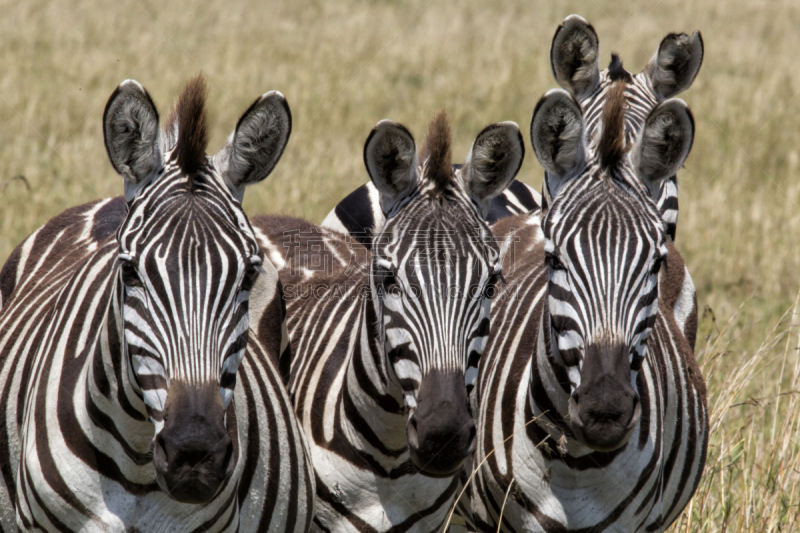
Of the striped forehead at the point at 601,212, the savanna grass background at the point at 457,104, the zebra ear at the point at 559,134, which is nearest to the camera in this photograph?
the striped forehead at the point at 601,212

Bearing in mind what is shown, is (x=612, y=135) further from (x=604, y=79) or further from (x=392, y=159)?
(x=604, y=79)

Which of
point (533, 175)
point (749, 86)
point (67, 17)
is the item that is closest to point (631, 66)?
point (749, 86)

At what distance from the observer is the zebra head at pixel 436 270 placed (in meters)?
3.62

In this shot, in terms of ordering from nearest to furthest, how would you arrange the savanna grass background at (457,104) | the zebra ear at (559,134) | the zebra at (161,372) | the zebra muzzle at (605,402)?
the zebra at (161,372) → the zebra muzzle at (605,402) → the zebra ear at (559,134) → the savanna grass background at (457,104)

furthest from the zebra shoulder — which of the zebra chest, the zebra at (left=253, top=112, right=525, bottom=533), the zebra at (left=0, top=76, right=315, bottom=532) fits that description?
the zebra chest

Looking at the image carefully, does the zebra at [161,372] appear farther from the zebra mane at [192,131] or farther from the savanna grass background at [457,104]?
the savanna grass background at [457,104]

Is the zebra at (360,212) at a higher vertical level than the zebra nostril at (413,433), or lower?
higher

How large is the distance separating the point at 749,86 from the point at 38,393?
66.4ft

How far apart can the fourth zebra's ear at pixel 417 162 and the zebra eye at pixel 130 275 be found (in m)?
1.36

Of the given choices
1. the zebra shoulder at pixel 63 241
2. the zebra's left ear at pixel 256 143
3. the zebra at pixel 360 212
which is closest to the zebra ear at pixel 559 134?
the zebra's left ear at pixel 256 143

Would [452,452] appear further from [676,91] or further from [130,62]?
[130,62]

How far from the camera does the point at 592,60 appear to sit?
20.3 ft

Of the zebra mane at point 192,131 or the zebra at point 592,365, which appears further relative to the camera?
the zebra at point 592,365

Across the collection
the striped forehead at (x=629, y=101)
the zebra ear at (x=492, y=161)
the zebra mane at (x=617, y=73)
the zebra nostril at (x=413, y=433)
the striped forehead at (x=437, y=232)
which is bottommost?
the zebra nostril at (x=413, y=433)
